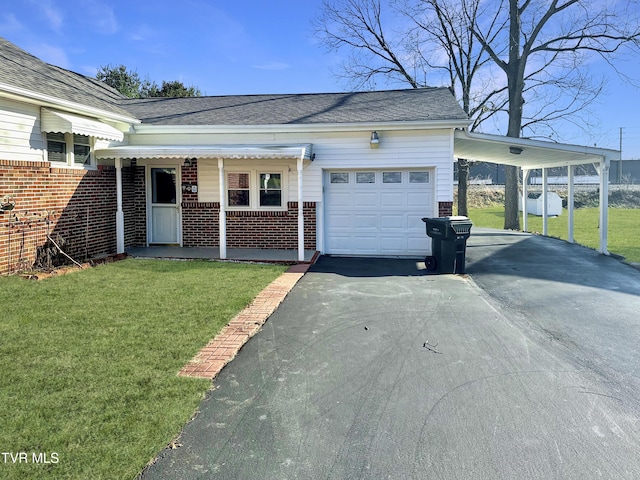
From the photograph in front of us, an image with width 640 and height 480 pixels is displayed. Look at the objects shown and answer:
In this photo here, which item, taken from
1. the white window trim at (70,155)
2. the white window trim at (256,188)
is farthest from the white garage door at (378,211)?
the white window trim at (70,155)

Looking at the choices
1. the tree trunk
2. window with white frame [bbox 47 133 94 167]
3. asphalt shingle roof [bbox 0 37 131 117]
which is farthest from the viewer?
the tree trunk

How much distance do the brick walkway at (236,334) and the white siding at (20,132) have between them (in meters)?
5.15

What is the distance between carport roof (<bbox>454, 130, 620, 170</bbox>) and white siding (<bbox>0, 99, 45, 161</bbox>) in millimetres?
9020

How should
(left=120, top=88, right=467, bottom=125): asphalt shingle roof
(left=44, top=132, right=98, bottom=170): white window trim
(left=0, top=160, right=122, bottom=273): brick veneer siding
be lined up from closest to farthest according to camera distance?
1. (left=0, top=160, right=122, bottom=273): brick veneer siding
2. (left=44, top=132, right=98, bottom=170): white window trim
3. (left=120, top=88, right=467, bottom=125): asphalt shingle roof

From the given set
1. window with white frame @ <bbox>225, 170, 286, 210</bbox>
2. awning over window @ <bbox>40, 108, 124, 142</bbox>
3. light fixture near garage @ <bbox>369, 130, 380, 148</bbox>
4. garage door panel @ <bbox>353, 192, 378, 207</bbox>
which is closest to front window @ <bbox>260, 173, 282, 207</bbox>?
window with white frame @ <bbox>225, 170, 286, 210</bbox>

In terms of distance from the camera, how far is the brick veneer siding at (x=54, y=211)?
27.3 ft

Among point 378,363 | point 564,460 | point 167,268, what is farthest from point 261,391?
point 167,268

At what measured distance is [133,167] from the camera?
12273 mm

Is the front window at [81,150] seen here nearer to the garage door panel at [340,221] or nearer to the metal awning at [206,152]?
the metal awning at [206,152]

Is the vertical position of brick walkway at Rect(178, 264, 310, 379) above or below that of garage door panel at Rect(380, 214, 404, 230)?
below

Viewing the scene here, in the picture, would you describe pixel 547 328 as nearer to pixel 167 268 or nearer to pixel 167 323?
pixel 167 323

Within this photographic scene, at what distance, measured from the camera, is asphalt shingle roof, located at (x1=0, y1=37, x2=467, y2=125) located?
10.0m

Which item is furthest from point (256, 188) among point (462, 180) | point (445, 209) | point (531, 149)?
point (462, 180)

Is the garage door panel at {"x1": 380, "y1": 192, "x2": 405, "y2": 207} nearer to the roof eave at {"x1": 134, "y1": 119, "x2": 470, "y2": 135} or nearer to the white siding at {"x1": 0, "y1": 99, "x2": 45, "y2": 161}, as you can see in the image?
the roof eave at {"x1": 134, "y1": 119, "x2": 470, "y2": 135}
